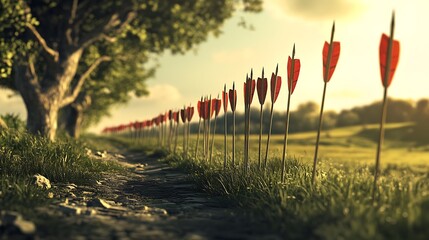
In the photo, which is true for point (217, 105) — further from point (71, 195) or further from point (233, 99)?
point (71, 195)

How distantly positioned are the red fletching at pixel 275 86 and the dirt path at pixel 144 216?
222cm

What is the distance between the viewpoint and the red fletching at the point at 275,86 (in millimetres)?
9070

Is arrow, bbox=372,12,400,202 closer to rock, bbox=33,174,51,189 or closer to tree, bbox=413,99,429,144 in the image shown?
rock, bbox=33,174,51,189

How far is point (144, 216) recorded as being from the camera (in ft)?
20.4

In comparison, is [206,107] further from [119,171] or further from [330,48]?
[330,48]

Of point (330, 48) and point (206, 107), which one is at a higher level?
point (330, 48)

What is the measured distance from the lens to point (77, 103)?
3641cm

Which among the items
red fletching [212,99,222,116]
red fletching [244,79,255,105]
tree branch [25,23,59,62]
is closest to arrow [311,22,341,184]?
red fletching [244,79,255,105]

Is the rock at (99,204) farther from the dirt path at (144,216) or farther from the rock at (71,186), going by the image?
the rock at (71,186)

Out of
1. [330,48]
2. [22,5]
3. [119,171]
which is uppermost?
[22,5]

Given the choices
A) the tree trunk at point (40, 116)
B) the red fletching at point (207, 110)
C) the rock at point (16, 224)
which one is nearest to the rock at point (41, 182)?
the rock at point (16, 224)

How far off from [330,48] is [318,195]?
2446 mm

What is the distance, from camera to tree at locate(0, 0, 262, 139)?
62.5ft

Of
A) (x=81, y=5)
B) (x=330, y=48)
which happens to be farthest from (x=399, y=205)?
(x=81, y=5)
